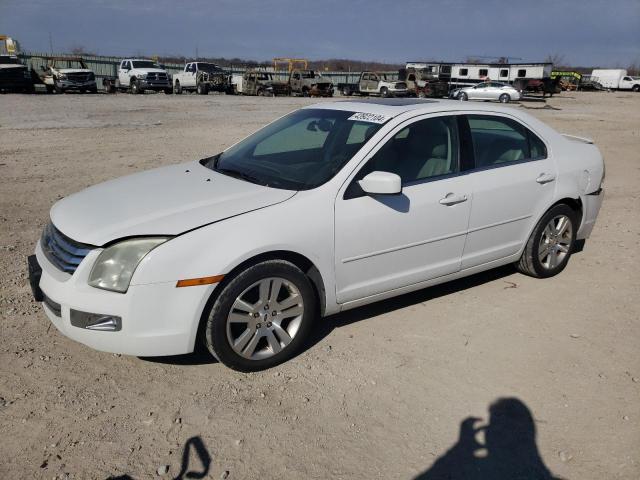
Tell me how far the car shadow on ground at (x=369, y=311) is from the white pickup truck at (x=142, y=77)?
30.8 meters

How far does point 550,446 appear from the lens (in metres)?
2.85

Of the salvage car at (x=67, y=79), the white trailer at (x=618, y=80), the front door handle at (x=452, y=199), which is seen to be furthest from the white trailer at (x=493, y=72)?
the front door handle at (x=452, y=199)

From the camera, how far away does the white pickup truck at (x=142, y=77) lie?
32.0m

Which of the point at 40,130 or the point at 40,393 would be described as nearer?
the point at 40,393

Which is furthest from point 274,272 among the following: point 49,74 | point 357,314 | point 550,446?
point 49,74

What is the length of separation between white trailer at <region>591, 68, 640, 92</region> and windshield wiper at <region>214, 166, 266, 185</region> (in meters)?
65.2

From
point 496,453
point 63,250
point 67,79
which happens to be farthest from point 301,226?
point 67,79

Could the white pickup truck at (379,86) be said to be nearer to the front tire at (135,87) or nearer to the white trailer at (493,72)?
the white trailer at (493,72)

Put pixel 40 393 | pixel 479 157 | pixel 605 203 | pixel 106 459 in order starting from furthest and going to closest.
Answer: pixel 605 203 < pixel 479 157 < pixel 40 393 < pixel 106 459

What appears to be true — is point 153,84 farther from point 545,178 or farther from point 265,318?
point 265,318

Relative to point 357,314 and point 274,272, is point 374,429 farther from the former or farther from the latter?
point 357,314

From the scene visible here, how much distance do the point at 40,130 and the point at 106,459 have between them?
44.4 feet

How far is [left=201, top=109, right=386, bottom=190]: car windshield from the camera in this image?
3734 mm

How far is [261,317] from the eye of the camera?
11.0 ft
